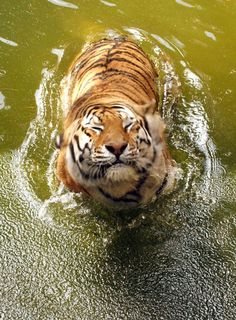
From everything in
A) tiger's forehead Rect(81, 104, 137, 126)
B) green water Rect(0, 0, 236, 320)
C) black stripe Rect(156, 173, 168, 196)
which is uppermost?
tiger's forehead Rect(81, 104, 137, 126)

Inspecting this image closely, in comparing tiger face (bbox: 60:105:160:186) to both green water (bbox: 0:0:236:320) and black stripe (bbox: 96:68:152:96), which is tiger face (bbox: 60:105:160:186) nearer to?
green water (bbox: 0:0:236:320)

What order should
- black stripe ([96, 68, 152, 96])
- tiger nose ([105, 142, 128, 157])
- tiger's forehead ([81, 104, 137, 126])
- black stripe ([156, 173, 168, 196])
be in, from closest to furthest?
tiger nose ([105, 142, 128, 157]), tiger's forehead ([81, 104, 137, 126]), black stripe ([156, 173, 168, 196]), black stripe ([96, 68, 152, 96])

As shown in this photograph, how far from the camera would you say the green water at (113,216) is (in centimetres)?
219

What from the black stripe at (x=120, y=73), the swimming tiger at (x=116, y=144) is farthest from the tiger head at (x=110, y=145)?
the black stripe at (x=120, y=73)

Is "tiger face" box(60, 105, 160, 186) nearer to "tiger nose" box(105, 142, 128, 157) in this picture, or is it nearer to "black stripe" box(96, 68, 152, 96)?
"tiger nose" box(105, 142, 128, 157)

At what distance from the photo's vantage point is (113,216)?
2.48 m

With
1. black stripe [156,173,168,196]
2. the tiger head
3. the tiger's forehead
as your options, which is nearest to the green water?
black stripe [156,173,168,196]

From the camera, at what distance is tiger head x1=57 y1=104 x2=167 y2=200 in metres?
2.04

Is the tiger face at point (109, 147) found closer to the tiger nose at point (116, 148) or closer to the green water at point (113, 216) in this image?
the tiger nose at point (116, 148)

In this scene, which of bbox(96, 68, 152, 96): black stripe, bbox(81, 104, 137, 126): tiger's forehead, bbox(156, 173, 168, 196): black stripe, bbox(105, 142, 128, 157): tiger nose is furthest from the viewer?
bbox(96, 68, 152, 96): black stripe

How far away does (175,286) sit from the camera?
2.25m

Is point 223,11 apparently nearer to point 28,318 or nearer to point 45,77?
point 45,77

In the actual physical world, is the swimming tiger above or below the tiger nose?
below

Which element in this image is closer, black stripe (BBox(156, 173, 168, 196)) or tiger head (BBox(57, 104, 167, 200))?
tiger head (BBox(57, 104, 167, 200))
